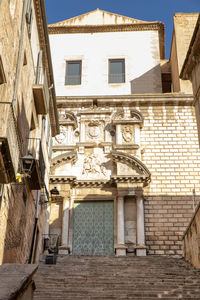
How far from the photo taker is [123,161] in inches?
678

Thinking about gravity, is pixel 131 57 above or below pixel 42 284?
above

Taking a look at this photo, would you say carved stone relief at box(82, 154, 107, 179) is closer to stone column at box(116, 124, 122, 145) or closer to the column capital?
stone column at box(116, 124, 122, 145)

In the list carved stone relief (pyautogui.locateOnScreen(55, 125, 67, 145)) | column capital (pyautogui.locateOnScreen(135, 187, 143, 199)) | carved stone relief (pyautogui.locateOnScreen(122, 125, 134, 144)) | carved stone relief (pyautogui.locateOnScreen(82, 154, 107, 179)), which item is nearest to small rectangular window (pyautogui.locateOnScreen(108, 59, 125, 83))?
carved stone relief (pyautogui.locateOnScreen(122, 125, 134, 144))

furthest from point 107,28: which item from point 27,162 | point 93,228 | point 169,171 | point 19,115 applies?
point 27,162

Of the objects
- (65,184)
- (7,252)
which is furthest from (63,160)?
(7,252)

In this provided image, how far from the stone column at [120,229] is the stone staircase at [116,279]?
2379mm

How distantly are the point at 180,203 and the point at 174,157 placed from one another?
2122mm

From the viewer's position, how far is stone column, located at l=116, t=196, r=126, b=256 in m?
15.6

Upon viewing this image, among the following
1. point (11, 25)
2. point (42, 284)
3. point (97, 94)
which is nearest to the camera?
point (11, 25)

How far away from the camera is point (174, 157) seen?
1769cm

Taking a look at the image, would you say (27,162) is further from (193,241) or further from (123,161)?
(123,161)

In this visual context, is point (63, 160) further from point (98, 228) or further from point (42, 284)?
point (42, 284)

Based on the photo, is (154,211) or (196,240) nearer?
(196,240)

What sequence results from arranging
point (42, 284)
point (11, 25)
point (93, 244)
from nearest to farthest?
point (11, 25) → point (42, 284) → point (93, 244)
